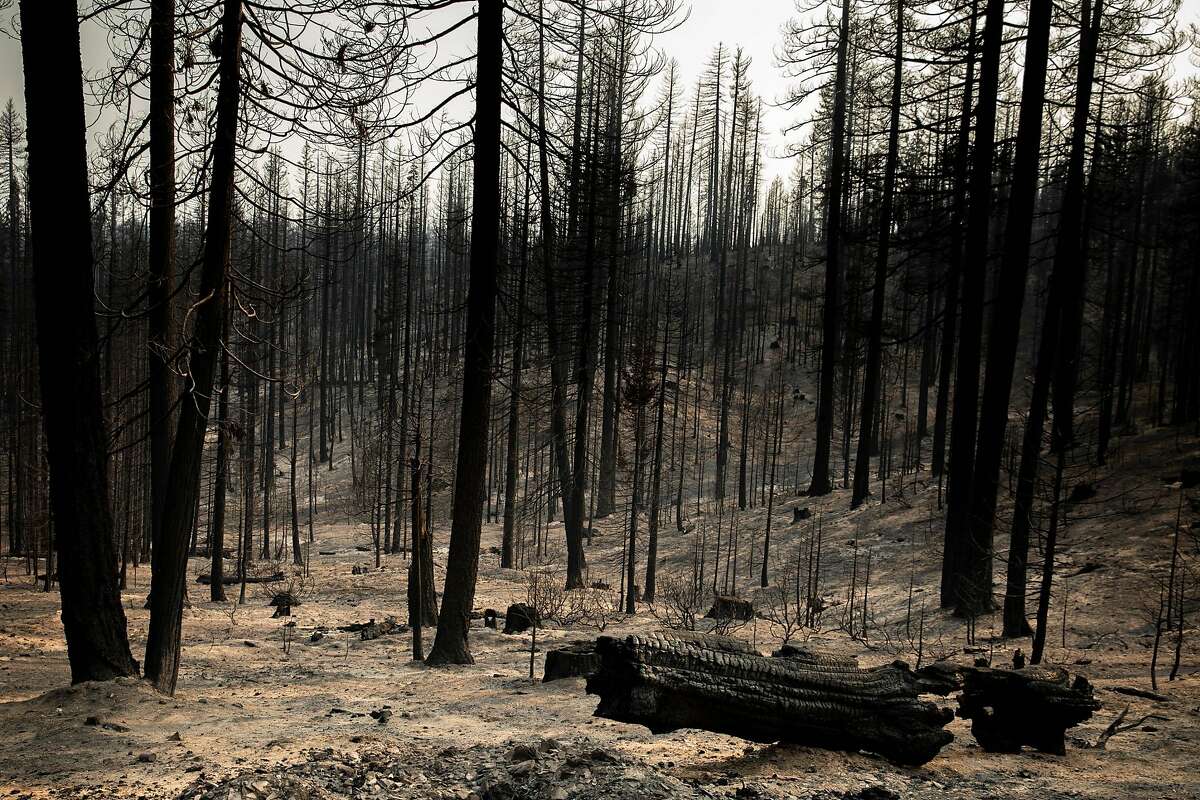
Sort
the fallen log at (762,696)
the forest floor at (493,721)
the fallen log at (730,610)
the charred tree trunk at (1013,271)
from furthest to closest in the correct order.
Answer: the fallen log at (730,610), the charred tree trunk at (1013,271), the fallen log at (762,696), the forest floor at (493,721)

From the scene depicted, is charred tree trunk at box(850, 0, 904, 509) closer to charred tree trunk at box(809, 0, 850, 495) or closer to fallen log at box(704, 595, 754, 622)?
charred tree trunk at box(809, 0, 850, 495)

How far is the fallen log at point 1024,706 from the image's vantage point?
557 centimetres

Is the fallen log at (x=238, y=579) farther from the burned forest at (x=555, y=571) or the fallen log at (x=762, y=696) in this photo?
the fallen log at (x=762, y=696)

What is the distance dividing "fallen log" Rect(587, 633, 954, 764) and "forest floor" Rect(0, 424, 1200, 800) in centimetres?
24

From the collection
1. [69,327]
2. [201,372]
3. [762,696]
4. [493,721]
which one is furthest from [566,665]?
[69,327]

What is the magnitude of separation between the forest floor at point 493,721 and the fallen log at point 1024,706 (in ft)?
0.47

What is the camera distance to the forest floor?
460cm

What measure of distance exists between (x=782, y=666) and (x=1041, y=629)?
5.22m

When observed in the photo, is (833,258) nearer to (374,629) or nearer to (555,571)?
(555,571)

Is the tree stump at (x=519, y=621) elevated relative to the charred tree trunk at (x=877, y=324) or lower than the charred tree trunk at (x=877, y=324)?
lower

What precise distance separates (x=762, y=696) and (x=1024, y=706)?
225cm

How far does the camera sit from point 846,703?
5359 mm

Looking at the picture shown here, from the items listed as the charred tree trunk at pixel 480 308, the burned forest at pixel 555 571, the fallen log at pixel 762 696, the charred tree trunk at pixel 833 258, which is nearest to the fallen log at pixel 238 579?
the burned forest at pixel 555 571

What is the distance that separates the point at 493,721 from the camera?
7133 mm
